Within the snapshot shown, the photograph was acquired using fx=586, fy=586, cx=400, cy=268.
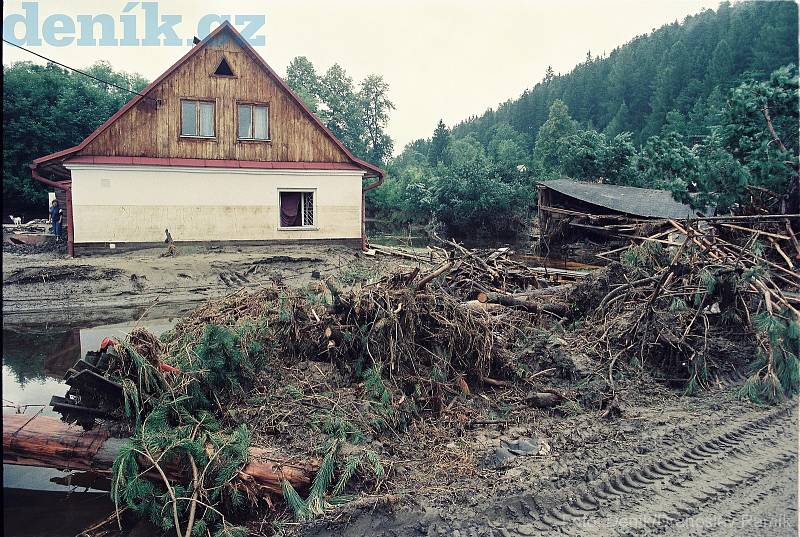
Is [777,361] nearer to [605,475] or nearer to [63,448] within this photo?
[605,475]

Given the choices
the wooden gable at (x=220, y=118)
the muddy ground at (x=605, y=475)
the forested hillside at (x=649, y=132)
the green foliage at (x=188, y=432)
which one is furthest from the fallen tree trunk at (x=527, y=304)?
the wooden gable at (x=220, y=118)

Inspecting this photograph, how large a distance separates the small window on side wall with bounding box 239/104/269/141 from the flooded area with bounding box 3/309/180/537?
29.7ft

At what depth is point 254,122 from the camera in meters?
20.2

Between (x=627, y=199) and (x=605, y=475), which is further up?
(x=627, y=199)

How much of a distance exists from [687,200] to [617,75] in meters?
73.4

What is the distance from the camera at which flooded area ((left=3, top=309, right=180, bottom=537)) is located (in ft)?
17.1

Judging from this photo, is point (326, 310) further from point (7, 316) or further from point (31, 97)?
point (31, 97)

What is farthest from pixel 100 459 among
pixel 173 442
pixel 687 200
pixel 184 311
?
pixel 687 200

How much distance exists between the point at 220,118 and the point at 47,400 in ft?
45.8

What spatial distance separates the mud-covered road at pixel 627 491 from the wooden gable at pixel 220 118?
54.1ft

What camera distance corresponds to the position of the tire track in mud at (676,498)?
444cm

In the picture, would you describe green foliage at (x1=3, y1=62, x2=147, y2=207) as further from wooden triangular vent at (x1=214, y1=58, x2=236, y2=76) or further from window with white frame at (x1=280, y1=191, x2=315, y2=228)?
window with white frame at (x1=280, y1=191, x2=315, y2=228)

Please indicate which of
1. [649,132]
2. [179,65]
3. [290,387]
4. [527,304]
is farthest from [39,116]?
[649,132]

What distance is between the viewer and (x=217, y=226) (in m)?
19.8
